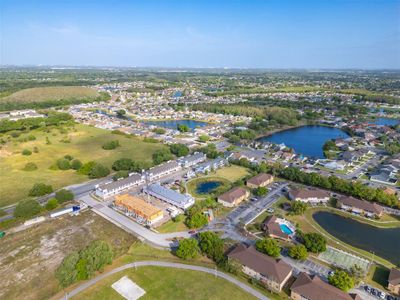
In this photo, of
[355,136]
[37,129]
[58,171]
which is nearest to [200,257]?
[58,171]

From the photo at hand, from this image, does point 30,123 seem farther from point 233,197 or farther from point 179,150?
point 233,197

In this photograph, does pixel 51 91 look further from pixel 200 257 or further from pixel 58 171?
pixel 200 257

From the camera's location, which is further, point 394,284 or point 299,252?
point 299,252

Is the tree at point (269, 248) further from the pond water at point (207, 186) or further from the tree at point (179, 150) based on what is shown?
the tree at point (179, 150)

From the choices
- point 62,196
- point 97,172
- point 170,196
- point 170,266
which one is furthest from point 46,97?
point 170,266

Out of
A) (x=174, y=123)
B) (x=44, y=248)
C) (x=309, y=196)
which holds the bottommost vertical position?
(x=44, y=248)

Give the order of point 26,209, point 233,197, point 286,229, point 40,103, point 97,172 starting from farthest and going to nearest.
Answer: point 40,103 < point 97,172 < point 233,197 < point 26,209 < point 286,229

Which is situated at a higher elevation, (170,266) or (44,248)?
(170,266)
